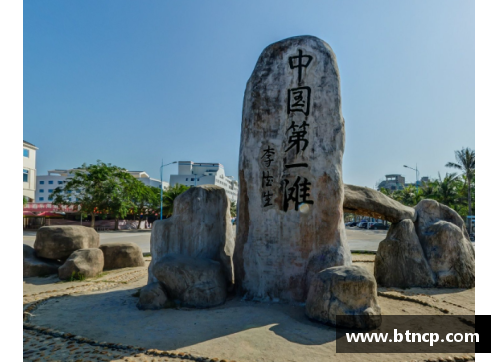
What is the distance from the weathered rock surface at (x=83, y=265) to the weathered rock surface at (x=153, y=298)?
4428 millimetres

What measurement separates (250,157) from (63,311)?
15.9 ft

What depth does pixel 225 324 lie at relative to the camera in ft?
20.3

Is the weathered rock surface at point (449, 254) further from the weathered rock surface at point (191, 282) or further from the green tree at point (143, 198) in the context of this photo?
the green tree at point (143, 198)

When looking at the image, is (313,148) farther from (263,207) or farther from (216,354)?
(216,354)

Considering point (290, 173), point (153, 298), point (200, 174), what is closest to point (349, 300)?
point (290, 173)

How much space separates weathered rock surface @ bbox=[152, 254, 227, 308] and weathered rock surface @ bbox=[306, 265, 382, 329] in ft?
7.16

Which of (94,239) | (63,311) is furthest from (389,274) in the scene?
(94,239)

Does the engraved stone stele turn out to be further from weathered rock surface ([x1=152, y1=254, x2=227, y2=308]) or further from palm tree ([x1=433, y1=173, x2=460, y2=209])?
palm tree ([x1=433, y1=173, x2=460, y2=209])

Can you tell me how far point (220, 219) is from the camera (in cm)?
880

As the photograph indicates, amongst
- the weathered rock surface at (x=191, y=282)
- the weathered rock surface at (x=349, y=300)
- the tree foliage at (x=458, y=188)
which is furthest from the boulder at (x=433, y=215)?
the tree foliage at (x=458, y=188)

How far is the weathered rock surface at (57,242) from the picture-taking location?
37.9 feet

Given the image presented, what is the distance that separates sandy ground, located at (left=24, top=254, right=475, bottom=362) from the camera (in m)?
5.15

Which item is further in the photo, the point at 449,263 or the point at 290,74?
the point at 449,263

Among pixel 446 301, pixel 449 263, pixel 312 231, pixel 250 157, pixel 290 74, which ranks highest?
pixel 290 74
